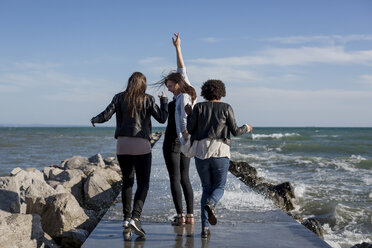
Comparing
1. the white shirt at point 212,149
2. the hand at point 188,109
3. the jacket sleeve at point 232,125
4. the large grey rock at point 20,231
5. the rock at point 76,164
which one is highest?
the hand at point 188,109

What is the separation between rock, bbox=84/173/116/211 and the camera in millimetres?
8313

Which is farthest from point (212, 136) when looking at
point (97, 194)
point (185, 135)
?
point (97, 194)

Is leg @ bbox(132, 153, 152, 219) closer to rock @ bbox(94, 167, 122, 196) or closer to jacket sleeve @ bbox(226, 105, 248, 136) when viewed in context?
jacket sleeve @ bbox(226, 105, 248, 136)

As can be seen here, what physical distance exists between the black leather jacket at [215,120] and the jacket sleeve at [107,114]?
847 mm

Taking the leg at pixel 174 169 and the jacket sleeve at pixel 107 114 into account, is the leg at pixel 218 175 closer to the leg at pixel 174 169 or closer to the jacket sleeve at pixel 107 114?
the leg at pixel 174 169

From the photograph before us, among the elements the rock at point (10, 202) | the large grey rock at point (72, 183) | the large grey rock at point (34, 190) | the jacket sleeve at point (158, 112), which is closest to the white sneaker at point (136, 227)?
the jacket sleeve at point (158, 112)

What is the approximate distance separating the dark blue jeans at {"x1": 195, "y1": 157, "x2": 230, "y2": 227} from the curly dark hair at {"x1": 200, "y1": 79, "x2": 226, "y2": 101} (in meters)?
0.65

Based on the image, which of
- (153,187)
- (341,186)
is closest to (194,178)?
(153,187)

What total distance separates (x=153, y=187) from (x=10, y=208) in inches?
104

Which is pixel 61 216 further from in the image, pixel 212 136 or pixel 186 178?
pixel 212 136

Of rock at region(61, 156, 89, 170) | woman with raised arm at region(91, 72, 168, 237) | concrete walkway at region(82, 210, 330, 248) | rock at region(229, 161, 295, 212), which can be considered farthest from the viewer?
rock at region(61, 156, 89, 170)

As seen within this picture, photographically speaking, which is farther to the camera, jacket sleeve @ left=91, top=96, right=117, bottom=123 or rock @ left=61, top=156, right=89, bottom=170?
rock @ left=61, top=156, right=89, bottom=170

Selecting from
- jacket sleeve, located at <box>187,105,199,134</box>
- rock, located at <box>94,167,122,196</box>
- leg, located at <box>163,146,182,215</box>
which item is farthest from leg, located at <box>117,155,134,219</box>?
rock, located at <box>94,167,122,196</box>

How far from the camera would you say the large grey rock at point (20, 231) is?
4.77 metres
